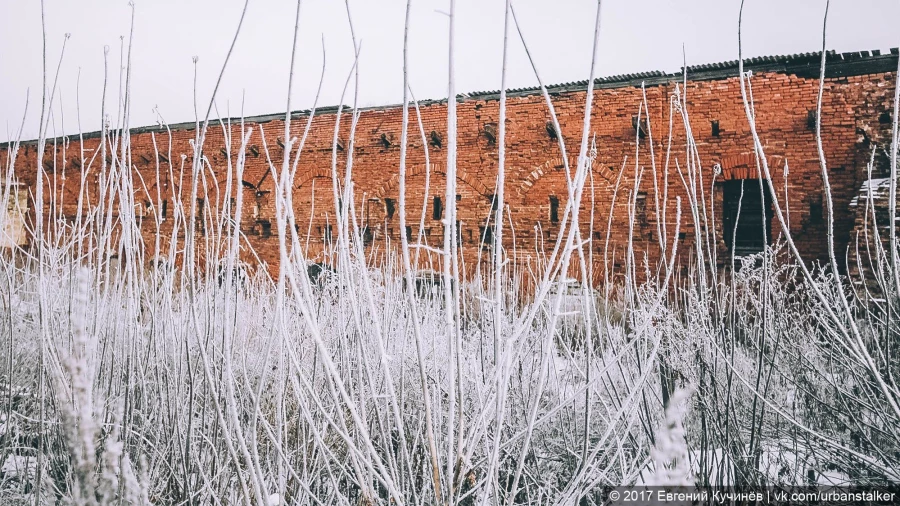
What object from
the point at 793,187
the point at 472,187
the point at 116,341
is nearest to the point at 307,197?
the point at 472,187

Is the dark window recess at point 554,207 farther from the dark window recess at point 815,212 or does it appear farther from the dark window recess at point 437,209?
the dark window recess at point 815,212

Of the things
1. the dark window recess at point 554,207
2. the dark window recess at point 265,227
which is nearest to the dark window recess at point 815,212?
the dark window recess at point 554,207

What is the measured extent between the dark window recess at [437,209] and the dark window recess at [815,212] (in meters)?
5.95

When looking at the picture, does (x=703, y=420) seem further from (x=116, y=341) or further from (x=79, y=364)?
(x=116, y=341)

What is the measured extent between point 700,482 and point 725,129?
8256mm

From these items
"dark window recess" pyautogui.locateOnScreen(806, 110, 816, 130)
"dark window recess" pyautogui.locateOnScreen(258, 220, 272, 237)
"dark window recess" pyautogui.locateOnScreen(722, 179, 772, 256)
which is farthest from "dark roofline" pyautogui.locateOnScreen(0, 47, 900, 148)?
"dark window recess" pyautogui.locateOnScreen(258, 220, 272, 237)

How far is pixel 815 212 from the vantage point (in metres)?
8.05

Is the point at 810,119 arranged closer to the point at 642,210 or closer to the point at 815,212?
the point at 815,212

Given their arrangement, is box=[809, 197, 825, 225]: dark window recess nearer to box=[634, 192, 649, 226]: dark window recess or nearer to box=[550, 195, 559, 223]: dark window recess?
box=[634, 192, 649, 226]: dark window recess

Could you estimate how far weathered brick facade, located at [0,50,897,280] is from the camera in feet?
26.1

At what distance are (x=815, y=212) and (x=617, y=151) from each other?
302 centimetres

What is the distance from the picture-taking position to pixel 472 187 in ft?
33.9

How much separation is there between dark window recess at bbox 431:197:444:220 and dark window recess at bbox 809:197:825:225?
19.5 feet

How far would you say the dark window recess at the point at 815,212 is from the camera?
802 cm
